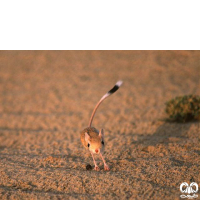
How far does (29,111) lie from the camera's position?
899 cm

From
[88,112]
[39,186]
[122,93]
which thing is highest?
[122,93]

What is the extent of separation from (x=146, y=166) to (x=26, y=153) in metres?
2.37

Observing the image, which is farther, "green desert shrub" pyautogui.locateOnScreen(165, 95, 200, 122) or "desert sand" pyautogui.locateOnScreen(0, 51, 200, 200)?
"green desert shrub" pyautogui.locateOnScreen(165, 95, 200, 122)

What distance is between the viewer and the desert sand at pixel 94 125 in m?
3.72

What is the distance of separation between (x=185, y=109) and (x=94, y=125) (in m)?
2.34

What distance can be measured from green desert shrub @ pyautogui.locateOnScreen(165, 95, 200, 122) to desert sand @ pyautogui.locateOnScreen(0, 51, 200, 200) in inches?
9.6

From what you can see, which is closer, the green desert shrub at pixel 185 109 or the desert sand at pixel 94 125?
the desert sand at pixel 94 125

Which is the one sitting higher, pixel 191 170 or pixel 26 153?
pixel 26 153

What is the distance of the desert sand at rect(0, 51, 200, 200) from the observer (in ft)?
12.2

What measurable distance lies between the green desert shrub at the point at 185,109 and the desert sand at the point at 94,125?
0.80 ft

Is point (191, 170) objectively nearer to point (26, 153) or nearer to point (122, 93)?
point (26, 153)
